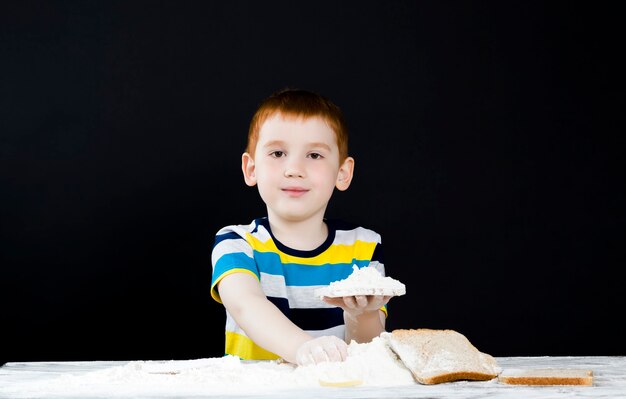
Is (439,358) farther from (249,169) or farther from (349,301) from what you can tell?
(249,169)

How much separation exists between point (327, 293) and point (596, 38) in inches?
54.8

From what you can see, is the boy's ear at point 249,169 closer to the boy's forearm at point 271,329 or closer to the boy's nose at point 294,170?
the boy's nose at point 294,170

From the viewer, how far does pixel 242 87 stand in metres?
2.31

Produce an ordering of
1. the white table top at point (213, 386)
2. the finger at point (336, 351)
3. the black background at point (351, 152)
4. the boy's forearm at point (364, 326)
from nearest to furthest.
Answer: the white table top at point (213, 386) → the finger at point (336, 351) → the boy's forearm at point (364, 326) → the black background at point (351, 152)

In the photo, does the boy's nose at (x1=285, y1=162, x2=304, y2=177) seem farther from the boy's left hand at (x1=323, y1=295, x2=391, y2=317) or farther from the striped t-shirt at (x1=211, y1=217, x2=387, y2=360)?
the boy's left hand at (x1=323, y1=295, x2=391, y2=317)

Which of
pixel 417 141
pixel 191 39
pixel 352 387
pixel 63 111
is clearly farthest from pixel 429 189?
pixel 352 387

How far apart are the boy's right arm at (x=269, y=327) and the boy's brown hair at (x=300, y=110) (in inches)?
13.2

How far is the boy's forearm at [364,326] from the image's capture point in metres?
1.62

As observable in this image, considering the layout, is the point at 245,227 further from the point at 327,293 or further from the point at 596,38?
the point at 596,38

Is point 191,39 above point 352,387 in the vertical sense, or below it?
above

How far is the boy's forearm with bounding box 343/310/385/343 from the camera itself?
1.62 metres

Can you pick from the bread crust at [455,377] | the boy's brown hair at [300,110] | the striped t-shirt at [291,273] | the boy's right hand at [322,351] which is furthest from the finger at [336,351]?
the boy's brown hair at [300,110]

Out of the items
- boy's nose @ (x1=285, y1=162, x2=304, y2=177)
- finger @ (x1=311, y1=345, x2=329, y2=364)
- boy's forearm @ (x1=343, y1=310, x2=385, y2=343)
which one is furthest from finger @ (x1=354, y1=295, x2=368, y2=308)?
boy's nose @ (x1=285, y1=162, x2=304, y2=177)

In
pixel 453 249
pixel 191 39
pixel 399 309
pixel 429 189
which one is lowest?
pixel 399 309
